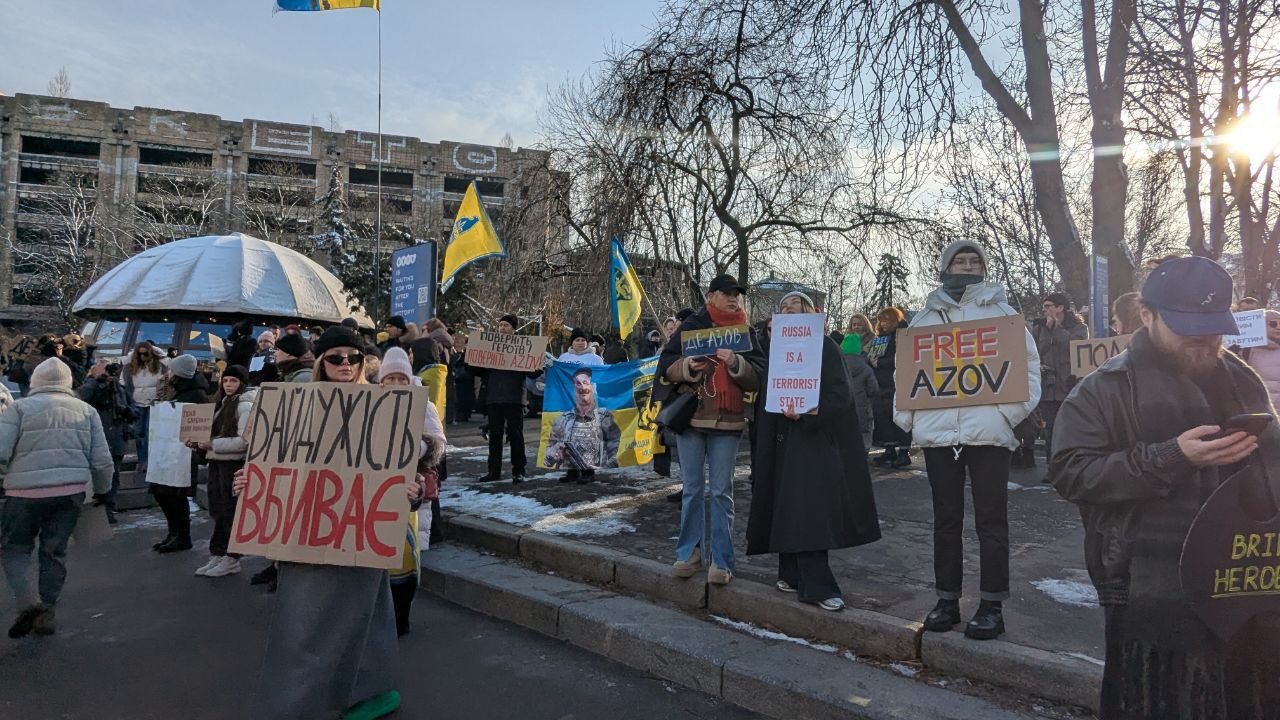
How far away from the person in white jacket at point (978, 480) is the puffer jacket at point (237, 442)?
501 cm

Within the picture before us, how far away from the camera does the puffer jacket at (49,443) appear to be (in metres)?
4.84

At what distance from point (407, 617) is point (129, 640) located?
5.59 feet

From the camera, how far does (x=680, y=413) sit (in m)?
4.81

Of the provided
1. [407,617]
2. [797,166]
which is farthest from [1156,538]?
[797,166]

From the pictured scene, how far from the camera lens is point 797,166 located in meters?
13.8

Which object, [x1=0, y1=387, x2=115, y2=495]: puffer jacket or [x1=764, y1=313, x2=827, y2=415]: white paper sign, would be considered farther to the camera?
[x1=0, y1=387, x2=115, y2=495]: puffer jacket

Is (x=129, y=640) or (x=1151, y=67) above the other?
(x=1151, y=67)

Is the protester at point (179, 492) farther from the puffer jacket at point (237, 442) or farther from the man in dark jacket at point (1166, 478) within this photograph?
the man in dark jacket at point (1166, 478)

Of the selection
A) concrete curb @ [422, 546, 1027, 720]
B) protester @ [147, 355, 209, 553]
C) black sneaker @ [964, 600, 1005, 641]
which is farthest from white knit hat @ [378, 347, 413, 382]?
protester @ [147, 355, 209, 553]

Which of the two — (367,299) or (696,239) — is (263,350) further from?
(367,299)

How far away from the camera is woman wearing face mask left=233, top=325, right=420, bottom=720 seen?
3.06 meters

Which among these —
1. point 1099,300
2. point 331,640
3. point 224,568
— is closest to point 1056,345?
point 1099,300

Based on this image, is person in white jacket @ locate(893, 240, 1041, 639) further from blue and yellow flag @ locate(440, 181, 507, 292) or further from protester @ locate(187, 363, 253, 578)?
blue and yellow flag @ locate(440, 181, 507, 292)

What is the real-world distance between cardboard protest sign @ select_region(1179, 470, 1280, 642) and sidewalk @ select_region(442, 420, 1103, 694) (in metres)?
1.49
